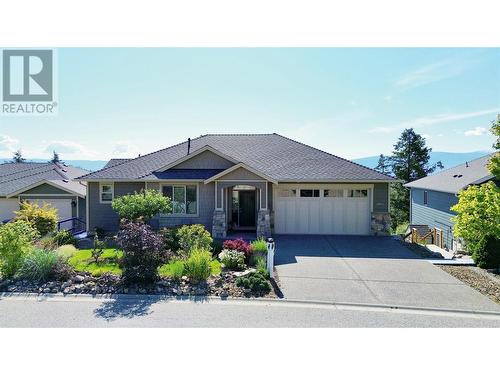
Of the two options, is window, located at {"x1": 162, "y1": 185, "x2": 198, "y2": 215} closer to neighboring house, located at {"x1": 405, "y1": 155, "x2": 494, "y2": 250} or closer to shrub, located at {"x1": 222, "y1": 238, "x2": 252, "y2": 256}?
shrub, located at {"x1": 222, "y1": 238, "x2": 252, "y2": 256}

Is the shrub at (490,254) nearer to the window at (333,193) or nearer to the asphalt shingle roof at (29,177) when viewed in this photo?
the window at (333,193)

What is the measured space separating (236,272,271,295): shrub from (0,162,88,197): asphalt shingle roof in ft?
58.1

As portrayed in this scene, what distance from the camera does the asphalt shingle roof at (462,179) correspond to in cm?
1800

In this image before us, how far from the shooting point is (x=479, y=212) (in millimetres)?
9688

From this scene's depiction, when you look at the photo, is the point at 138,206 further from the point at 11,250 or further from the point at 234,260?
the point at 234,260

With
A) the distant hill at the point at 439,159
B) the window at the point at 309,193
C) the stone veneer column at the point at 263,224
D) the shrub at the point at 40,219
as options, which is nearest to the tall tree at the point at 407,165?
the distant hill at the point at 439,159

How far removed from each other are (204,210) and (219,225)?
143 centimetres

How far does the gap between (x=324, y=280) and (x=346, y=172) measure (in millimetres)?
8677

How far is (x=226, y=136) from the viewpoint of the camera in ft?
73.1

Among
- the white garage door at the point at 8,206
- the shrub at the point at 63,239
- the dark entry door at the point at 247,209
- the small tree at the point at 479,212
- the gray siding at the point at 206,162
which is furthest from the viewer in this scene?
the white garage door at the point at 8,206

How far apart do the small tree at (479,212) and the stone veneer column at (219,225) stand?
9744 millimetres

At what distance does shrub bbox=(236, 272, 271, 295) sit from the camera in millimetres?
8336

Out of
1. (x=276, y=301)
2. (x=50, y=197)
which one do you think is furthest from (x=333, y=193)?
(x=50, y=197)

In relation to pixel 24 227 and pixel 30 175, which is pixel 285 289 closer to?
pixel 24 227
